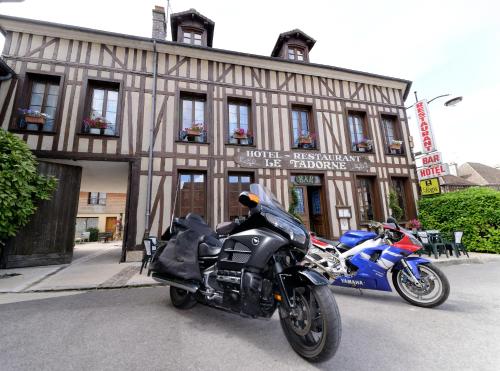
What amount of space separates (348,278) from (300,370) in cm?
181

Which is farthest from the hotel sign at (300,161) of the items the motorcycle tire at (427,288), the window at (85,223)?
the window at (85,223)

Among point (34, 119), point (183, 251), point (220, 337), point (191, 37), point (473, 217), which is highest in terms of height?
point (191, 37)

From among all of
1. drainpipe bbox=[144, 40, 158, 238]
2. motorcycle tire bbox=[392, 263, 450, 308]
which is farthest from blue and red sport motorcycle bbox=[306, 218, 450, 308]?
drainpipe bbox=[144, 40, 158, 238]

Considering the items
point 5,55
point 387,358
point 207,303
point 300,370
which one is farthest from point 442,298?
point 5,55

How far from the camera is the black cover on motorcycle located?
2.29m

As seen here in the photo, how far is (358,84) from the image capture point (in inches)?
363

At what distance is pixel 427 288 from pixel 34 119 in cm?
910

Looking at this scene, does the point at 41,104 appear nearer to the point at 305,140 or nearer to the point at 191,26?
the point at 191,26

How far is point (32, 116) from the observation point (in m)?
6.02

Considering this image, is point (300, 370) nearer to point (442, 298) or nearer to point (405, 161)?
point (442, 298)

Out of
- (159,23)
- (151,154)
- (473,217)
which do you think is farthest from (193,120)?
(473,217)

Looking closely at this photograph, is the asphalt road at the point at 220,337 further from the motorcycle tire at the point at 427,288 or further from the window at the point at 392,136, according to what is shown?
the window at the point at 392,136

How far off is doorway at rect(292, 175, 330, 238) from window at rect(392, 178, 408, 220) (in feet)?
10.2

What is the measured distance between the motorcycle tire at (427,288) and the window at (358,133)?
647 cm
